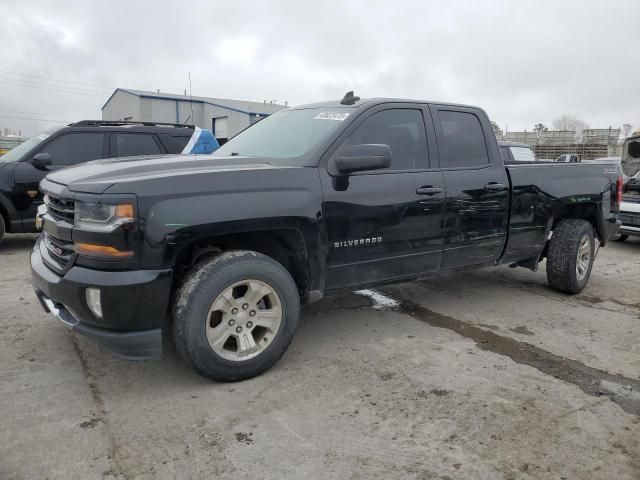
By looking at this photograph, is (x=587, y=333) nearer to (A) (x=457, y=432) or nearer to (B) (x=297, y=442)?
(A) (x=457, y=432)

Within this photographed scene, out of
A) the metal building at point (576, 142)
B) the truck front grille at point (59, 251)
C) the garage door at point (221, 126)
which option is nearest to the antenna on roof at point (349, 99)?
the truck front grille at point (59, 251)

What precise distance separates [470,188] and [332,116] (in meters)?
1.33

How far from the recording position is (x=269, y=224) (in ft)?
10.4

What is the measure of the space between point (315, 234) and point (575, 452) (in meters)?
1.90

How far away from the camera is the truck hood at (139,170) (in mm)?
2881

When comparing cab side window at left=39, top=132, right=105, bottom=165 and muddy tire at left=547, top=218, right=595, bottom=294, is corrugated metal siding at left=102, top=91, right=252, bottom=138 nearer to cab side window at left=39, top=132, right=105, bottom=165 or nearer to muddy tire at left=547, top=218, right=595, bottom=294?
cab side window at left=39, top=132, right=105, bottom=165

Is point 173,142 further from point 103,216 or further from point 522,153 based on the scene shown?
point 522,153

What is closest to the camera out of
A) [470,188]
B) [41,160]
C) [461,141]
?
[470,188]

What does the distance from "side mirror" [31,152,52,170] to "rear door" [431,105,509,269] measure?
17.1 feet

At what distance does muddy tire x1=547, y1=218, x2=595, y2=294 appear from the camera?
5.21 m

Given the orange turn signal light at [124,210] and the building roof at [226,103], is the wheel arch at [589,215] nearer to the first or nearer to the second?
the orange turn signal light at [124,210]

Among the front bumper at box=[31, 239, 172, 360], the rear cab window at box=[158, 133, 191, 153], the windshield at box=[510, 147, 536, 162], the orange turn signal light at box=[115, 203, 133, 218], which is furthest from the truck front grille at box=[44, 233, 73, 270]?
the windshield at box=[510, 147, 536, 162]

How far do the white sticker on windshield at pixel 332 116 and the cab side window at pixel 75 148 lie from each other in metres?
4.70

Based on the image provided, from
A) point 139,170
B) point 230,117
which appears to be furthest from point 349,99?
point 230,117
